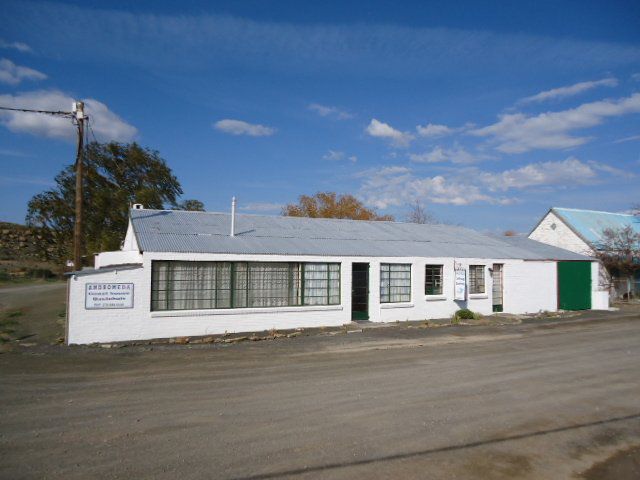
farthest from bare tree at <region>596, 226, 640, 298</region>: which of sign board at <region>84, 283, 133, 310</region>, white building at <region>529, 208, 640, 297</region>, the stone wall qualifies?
the stone wall

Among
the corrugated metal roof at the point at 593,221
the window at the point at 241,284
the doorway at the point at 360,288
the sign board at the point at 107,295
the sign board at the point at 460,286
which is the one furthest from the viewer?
the corrugated metal roof at the point at 593,221

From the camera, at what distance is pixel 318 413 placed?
779 cm

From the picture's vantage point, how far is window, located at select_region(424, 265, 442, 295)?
68.2 ft

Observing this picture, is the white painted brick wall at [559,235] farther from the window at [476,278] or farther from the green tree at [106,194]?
the green tree at [106,194]

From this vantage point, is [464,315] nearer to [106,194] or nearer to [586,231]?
[586,231]

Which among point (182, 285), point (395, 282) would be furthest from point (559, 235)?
point (182, 285)

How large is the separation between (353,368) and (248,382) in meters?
2.54

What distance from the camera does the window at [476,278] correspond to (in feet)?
72.0

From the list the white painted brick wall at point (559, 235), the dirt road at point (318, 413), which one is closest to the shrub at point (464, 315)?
the dirt road at point (318, 413)

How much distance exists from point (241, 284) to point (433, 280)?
839 cm

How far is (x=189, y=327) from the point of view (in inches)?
615

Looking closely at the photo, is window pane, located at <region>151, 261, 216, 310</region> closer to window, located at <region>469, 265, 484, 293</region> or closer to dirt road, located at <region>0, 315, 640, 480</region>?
dirt road, located at <region>0, 315, 640, 480</region>

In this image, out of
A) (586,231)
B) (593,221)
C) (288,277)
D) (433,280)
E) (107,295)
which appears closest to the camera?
(107,295)

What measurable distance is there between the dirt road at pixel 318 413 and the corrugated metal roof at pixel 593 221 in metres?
20.4
